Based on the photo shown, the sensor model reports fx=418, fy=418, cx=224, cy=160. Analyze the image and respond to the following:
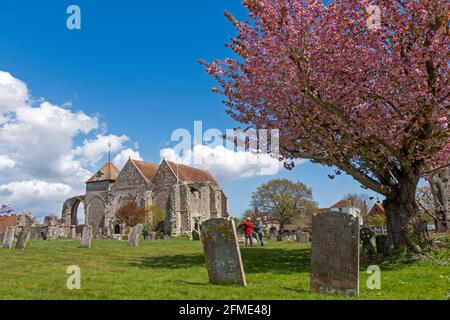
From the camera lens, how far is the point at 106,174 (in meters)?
61.0

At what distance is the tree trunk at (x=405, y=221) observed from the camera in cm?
1323

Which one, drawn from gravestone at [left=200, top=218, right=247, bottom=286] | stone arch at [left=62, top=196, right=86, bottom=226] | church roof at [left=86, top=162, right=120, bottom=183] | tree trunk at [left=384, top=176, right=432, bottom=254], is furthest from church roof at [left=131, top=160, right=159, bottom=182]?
gravestone at [left=200, top=218, right=247, bottom=286]

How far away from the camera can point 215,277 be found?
8469 mm

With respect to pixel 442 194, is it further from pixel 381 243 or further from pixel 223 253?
pixel 223 253

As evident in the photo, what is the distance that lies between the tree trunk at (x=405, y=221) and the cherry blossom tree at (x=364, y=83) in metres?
0.03

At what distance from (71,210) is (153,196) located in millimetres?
15899

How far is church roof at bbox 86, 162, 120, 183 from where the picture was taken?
60.4m

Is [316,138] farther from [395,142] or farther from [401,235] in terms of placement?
[401,235]

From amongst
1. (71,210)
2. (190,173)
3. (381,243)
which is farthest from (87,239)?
(71,210)

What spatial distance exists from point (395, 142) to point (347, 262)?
656cm

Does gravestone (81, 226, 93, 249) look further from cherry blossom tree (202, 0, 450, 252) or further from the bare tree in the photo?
the bare tree

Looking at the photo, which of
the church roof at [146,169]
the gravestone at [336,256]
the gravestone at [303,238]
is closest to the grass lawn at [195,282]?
the gravestone at [336,256]

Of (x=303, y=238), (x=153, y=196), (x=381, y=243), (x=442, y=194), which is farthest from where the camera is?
(x=153, y=196)

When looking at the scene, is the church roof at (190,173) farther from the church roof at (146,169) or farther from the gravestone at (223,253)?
the gravestone at (223,253)
